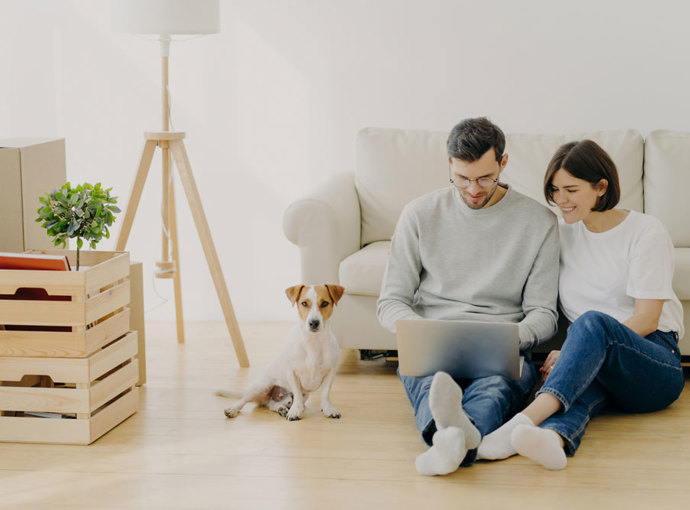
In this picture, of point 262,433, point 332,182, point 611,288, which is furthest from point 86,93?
point 611,288

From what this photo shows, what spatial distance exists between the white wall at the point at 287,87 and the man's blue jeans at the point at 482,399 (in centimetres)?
162

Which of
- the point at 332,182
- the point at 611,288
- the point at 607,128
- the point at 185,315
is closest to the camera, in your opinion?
the point at 611,288

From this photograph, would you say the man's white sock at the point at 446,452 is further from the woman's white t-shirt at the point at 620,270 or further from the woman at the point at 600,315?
the woman's white t-shirt at the point at 620,270

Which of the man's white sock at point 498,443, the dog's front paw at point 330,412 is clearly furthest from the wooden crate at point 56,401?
the man's white sock at point 498,443

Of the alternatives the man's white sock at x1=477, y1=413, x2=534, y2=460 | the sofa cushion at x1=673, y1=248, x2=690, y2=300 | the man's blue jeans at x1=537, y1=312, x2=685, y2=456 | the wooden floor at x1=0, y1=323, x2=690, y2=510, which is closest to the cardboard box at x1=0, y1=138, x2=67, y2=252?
the wooden floor at x1=0, y1=323, x2=690, y2=510

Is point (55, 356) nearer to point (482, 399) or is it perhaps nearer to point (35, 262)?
point (35, 262)

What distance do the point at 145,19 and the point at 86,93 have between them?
106cm

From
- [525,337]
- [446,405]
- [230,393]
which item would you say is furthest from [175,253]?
[446,405]

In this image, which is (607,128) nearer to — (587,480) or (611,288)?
(611,288)

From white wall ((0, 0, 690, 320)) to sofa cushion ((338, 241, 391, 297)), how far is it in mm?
1014

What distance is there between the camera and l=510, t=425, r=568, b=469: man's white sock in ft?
→ 6.95

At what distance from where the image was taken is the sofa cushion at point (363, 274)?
2.99 meters

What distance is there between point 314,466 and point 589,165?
1136 millimetres

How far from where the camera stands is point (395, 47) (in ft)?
12.6
